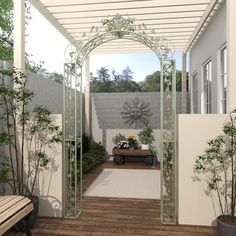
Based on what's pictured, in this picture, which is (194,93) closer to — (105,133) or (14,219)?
(105,133)

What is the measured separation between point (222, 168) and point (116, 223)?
156 centimetres

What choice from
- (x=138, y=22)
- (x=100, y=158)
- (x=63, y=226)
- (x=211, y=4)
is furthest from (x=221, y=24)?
(x=100, y=158)

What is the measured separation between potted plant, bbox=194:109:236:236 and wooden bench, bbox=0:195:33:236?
1.98 meters

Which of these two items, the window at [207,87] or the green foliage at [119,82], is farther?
the green foliage at [119,82]

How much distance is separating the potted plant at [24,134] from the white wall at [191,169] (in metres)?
1.65

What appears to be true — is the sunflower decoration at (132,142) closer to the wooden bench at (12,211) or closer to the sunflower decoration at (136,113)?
the sunflower decoration at (136,113)

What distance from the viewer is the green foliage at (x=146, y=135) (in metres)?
8.40

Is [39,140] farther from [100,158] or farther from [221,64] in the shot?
[100,158]

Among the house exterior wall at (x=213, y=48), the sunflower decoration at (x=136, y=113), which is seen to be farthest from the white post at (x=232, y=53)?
the sunflower decoration at (x=136, y=113)

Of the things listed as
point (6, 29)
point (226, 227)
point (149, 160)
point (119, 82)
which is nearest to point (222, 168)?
point (226, 227)

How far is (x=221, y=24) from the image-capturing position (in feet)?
17.6

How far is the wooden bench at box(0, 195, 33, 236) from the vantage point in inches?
102

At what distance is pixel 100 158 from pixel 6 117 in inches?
189

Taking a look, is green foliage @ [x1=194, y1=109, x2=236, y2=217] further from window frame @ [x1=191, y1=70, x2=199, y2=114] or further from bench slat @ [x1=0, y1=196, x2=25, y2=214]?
window frame @ [x1=191, y1=70, x2=199, y2=114]
